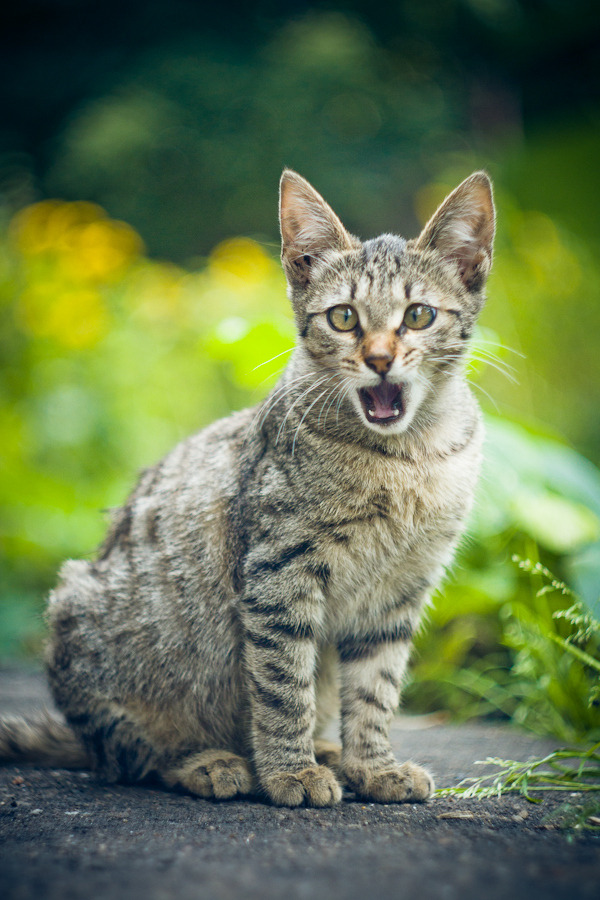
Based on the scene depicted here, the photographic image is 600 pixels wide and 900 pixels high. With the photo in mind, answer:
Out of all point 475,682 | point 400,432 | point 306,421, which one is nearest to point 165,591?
point 306,421

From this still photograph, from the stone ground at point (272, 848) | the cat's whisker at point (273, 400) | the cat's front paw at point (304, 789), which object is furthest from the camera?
the cat's whisker at point (273, 400)

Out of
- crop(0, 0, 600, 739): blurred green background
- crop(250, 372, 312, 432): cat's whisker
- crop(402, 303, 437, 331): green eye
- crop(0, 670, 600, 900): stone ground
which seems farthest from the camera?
crop(0, 0, 600, 739): blurred green background

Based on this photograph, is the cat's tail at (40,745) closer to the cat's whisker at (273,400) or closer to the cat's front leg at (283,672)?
the cat's front leg at (283,672)

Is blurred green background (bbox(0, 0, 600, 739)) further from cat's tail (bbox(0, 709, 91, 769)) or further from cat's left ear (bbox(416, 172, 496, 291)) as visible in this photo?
cat's tail (bbox(0, 709, 91, 769))

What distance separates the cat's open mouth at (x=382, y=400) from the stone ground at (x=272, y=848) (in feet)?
3.51

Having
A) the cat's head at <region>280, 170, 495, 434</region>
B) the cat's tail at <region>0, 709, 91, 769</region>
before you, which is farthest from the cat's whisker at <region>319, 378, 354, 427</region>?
the cat's tail at <region>0, 709, 91, 769</region>

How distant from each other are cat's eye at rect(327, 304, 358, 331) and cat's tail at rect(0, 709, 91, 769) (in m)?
1.60

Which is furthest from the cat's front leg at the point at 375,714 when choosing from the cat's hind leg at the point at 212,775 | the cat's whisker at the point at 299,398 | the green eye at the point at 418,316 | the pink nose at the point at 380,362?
the green eye at the point at 418,316

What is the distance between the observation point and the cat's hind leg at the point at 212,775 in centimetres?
210

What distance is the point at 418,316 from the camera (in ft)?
7.17

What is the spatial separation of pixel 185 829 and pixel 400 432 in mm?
1196

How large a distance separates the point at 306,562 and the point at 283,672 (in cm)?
32

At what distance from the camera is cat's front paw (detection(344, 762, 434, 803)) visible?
2.05 meters

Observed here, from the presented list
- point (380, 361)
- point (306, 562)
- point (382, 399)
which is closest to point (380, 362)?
point (380, 361)
